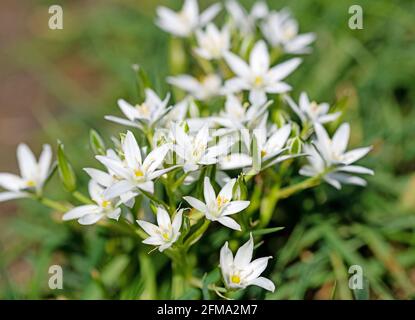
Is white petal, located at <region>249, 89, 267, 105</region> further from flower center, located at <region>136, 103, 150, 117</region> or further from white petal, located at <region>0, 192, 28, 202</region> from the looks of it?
white petal, located at <region>0, 192, 28, 202</region>

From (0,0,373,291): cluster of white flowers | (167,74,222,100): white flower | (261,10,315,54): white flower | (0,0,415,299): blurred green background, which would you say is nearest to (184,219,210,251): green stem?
(0,0,373,291): cluster of white flowers

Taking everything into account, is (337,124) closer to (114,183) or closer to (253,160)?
(253,160)

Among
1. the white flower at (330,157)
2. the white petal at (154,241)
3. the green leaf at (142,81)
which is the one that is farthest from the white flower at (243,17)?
the white petal at (154,241)

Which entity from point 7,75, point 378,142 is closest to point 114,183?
point 378,142

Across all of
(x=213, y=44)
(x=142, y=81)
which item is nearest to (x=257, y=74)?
(x=213, y=44)

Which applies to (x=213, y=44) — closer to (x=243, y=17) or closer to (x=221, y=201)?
(x=243, y=17)

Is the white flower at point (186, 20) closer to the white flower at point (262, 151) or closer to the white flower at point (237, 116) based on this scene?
the white flower at point (237, 116)

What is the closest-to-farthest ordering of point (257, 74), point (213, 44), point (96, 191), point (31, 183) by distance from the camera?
point (96, 191)
point (31, 183)
point (257, 74)
point (213, 44)
